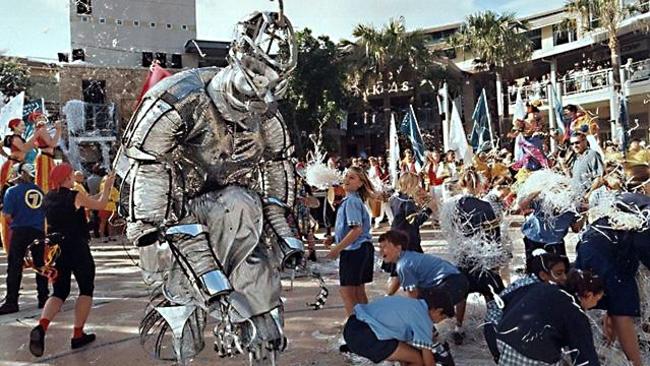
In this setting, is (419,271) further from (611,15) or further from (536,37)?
(536,37)

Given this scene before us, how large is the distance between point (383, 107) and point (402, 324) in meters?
36.1

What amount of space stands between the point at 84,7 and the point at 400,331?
1315cm

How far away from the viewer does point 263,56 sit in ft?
9.26

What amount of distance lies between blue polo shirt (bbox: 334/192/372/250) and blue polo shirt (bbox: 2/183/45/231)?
11.5 feet

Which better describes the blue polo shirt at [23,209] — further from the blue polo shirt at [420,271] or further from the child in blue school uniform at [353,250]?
the blue polo shirt at [420,271]

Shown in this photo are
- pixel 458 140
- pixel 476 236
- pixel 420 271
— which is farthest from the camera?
pixel 458 140

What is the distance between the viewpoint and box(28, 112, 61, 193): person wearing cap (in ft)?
27.0

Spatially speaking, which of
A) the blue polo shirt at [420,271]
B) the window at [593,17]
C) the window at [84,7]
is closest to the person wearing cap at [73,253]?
the blue polo shirt at [420,271]

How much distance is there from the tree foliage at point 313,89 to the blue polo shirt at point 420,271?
78.6 ft

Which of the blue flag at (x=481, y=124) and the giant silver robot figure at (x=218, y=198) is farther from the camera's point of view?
the blue flag at (x=481, y=124)

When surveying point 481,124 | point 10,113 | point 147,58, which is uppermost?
point 147,58

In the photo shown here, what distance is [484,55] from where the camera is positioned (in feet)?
104

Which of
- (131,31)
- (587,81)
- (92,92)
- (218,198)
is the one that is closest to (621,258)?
(218,198)

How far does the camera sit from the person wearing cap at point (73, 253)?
16.9 feet
